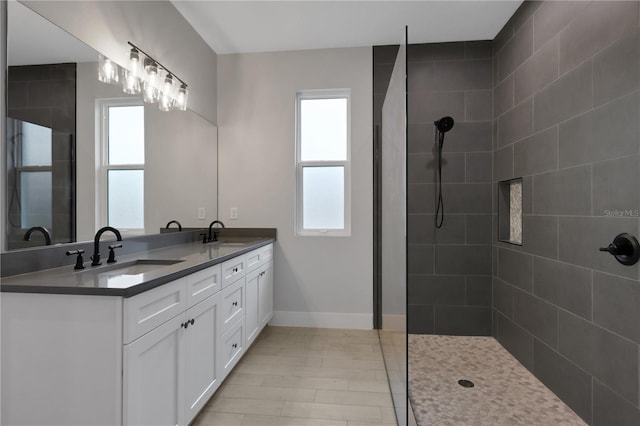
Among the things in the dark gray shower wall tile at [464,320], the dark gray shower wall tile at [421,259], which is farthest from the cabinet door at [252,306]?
the dark gray shower wall tile at [464,320]

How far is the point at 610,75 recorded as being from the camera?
151 cm

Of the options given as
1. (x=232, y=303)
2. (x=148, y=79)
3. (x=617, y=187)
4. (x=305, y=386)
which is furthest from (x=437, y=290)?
(x=148, y=79)

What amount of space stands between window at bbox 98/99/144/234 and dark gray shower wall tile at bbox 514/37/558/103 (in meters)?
2.73

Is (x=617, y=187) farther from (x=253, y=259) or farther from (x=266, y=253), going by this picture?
(x=266, y=253)

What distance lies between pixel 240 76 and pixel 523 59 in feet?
8.20

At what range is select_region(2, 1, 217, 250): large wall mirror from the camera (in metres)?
1.30

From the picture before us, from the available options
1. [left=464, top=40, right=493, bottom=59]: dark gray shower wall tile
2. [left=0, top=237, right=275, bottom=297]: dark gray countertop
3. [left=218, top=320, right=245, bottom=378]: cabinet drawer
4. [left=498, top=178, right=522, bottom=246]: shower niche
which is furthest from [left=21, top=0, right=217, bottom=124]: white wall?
[left=498, top=178, right=522, bottom=246]: shower niche

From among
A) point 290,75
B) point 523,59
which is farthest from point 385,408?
point 290,75

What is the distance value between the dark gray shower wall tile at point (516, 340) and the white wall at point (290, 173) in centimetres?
113

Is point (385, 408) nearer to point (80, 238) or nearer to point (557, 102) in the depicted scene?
point (80, 238)

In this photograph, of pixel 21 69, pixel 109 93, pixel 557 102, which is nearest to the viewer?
pixel 21 69

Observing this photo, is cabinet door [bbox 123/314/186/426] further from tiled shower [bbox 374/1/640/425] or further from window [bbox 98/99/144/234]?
tiled shower [bbox 374/1/640/425]

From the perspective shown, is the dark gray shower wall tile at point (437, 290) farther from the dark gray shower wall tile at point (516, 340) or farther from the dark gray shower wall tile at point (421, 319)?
the dark gray shower wall tile at point (516, 340)

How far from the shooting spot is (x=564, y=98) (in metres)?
1.85
